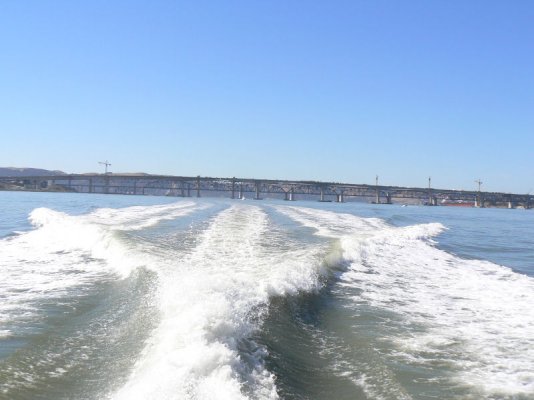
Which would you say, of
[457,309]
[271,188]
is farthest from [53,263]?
[271,188]

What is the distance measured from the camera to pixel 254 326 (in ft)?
26.3

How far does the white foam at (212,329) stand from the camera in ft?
18.2

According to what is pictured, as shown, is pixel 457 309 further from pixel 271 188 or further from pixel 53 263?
pixel 271 188

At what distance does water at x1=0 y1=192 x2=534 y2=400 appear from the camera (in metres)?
6.08

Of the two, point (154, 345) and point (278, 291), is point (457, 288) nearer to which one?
point (278, 291)

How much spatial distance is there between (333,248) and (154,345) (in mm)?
12032

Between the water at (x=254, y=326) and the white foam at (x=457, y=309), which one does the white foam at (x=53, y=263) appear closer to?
the water at (x=254, y=326)

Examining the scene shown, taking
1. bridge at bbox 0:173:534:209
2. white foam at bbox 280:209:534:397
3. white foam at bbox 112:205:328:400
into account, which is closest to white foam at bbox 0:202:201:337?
white foam at bbox 112:205:328:400

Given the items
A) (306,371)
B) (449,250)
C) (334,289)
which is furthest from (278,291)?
(449,250)

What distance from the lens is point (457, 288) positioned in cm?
1358

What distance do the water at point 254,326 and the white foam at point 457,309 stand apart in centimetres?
4

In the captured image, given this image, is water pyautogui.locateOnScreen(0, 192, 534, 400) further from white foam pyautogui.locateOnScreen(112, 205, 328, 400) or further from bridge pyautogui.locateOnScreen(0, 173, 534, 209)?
bridge pyautogui.locateOnScreen(0, 173, 534, 209)

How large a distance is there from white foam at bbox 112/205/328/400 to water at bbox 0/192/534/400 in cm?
2

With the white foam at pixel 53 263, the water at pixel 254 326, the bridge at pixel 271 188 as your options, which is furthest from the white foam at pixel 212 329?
the bridge at pixel 271 188
